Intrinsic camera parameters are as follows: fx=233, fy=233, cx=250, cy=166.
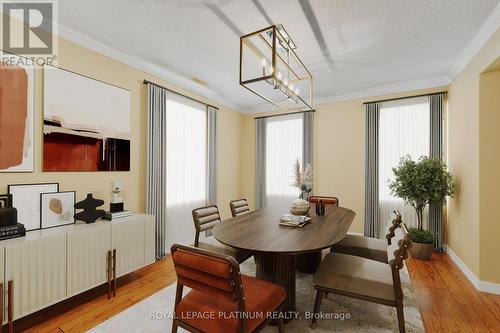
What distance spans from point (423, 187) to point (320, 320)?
2.57m

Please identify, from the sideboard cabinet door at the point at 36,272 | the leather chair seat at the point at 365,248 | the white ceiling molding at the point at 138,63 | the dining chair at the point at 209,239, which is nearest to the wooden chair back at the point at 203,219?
the dining chair at the point at 209,239

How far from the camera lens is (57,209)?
2451 mm

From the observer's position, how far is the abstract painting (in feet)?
8.13

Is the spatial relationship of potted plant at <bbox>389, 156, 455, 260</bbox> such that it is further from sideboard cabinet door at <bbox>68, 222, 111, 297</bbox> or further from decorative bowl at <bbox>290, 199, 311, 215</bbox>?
sideboard cabinet door at <bbox>68, 222, 111, 297</bbox>

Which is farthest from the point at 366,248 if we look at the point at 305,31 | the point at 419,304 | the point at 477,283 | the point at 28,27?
the point at 28,27

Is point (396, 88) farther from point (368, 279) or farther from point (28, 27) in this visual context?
point (28, 27)

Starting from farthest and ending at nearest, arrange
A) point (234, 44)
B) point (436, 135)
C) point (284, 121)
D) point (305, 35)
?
point (284, 121) < point (436, 135) < point (234, 44) < point (305, 35)

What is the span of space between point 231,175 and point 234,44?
3118 mm

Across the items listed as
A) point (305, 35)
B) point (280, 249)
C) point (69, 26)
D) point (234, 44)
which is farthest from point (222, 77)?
point (280, 249)

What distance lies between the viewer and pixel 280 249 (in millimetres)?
1611

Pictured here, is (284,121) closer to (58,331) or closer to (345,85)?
(345,85)

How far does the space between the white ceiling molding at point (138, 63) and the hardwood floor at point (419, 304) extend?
9.30 feet

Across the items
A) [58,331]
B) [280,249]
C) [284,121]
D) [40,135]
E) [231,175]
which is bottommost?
[58,331]

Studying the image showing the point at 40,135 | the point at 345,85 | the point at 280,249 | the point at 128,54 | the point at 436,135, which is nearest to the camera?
the point at 280,249
